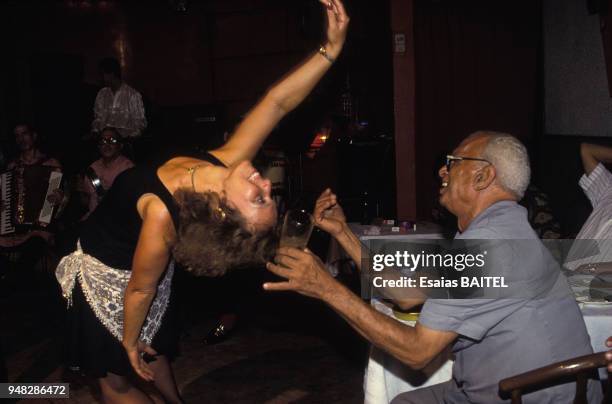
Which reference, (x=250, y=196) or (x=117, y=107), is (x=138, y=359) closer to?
(x=250, y=196)

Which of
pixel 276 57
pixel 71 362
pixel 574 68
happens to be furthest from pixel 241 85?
pixel 71 362

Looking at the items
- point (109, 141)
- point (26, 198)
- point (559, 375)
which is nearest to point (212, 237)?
point (559, 375)

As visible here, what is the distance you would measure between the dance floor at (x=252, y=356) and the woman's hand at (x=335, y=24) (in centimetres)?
150

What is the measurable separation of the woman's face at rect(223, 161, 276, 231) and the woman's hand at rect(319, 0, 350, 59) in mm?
638

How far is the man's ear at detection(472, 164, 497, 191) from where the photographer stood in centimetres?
170

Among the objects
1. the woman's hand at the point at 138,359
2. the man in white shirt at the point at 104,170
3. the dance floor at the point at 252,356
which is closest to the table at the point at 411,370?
the woman's hand at the point at 138,359

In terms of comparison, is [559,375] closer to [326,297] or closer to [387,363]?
[326,297]

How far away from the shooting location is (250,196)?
5.80ft

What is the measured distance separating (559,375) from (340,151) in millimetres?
6498

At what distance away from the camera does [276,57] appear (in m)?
7.87

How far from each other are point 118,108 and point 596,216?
542 centimetres

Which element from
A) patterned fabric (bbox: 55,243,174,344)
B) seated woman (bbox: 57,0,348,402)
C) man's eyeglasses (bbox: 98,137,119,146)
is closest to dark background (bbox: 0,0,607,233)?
man's eyeglasses (bbox: 98,137,119,146)

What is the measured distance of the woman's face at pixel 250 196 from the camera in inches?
69.7

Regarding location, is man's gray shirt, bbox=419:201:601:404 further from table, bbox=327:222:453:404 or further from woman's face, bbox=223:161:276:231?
woman's face, bbox=223:161:276:231
